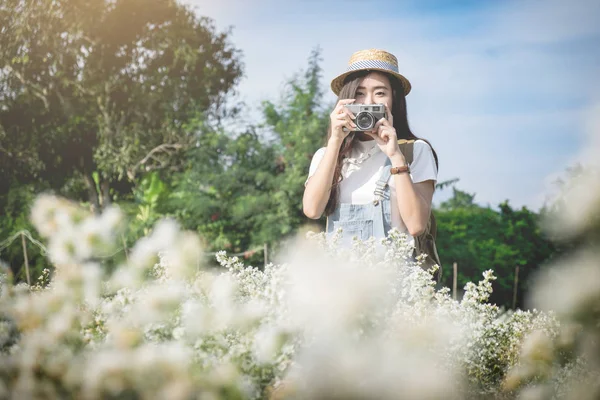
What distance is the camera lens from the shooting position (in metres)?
2.09

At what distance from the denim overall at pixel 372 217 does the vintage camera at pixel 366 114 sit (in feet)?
0.57

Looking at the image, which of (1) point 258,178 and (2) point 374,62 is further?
(1) point 258,178

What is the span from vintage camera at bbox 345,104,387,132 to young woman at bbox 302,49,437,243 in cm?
2

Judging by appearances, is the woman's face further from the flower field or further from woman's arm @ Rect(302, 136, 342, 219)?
the flower field

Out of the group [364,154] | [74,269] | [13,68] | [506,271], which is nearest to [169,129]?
[13,68]

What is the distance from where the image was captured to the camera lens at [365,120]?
2.09 m

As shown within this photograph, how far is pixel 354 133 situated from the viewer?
229 cm

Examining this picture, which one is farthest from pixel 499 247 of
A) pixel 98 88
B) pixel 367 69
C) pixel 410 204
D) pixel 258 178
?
pixel 98 88

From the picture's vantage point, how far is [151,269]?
1528mm

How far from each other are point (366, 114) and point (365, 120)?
0.08 feet

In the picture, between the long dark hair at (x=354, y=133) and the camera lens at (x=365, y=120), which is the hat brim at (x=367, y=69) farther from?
the camera lens at (x=365, y=120)

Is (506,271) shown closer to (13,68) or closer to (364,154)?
(364,154)

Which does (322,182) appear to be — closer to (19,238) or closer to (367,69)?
(367,69)

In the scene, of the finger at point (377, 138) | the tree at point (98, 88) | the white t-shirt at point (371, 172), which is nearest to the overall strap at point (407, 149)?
the white t-shirt at point (371, 172)
